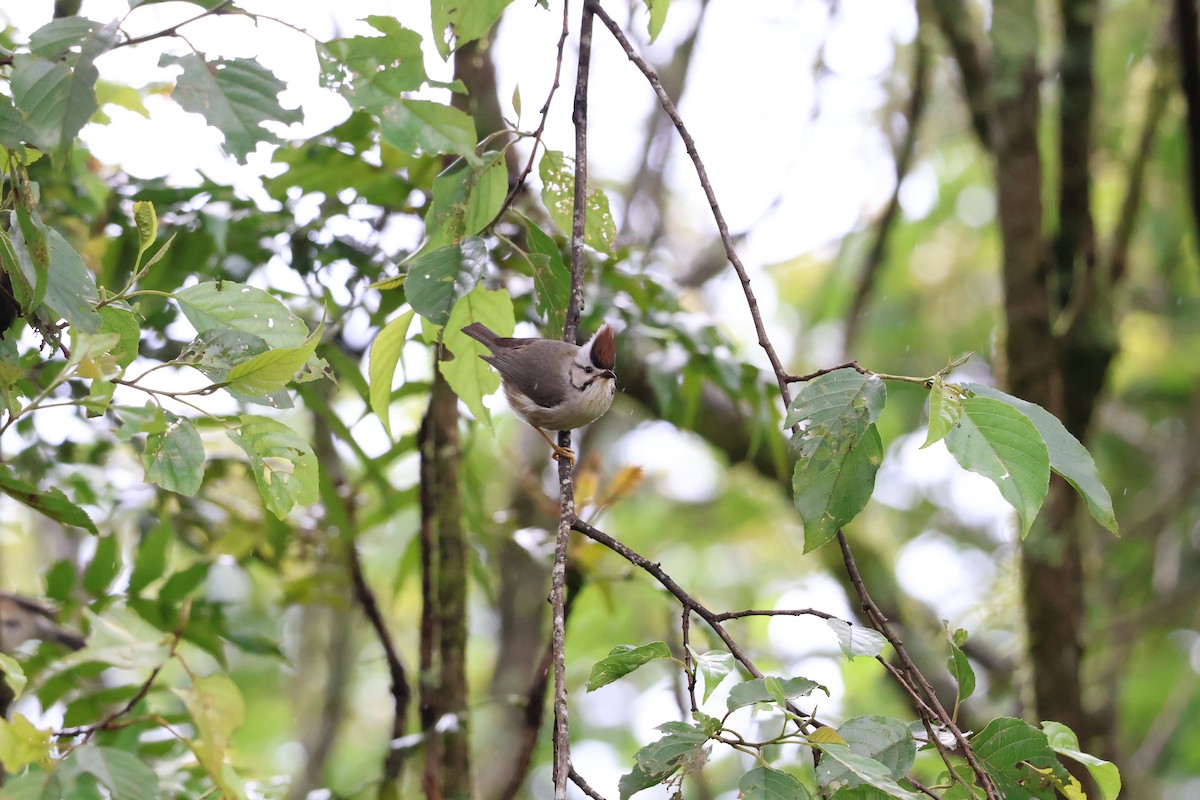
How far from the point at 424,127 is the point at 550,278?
0.52 metres

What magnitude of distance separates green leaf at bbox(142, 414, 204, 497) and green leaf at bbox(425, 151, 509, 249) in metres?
0.60

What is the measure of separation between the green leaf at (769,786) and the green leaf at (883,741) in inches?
3.7

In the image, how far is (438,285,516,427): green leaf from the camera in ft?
6.47

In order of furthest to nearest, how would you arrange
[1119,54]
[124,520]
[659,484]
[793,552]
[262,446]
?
[659,484] < [793,552] < [1119,54] < [124,520] < [262,446]

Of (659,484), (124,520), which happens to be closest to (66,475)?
(124,520)

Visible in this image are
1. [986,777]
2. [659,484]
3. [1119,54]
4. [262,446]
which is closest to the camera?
[986,777]

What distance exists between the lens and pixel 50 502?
160 centimetres

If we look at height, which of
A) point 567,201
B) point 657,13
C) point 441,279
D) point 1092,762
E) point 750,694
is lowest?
point 1092,762

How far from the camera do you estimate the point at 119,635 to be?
6.35 ft

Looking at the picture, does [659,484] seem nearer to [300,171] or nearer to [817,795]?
[300,171]

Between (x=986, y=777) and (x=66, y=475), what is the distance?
2.65 m

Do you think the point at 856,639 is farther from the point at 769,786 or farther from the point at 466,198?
the point at 466,198

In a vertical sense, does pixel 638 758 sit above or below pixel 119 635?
below

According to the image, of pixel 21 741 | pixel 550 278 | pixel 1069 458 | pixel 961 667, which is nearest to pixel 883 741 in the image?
pixel 961 667
